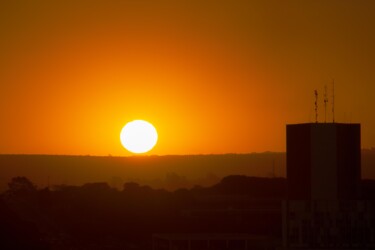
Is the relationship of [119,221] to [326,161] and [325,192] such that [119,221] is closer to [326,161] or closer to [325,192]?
[326,161]

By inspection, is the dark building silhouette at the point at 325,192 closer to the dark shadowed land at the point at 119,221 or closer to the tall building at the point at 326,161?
the tall building at the point at 326,161

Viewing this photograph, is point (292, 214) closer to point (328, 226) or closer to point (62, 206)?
point (328, 226)

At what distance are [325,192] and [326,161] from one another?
3.12 metres

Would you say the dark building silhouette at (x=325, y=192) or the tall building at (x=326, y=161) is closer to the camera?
the dark building silhouette at (x=325, y=192)

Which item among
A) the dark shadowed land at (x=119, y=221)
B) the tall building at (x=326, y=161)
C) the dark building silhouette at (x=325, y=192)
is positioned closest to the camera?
the dark building silhouette at (x=325, y=192)

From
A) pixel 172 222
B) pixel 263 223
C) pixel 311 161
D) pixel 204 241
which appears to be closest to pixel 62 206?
pixel 172 222

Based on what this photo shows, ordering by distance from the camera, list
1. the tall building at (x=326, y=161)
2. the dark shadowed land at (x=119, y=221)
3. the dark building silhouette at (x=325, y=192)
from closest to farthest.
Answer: the dark building silhouette at (x=325, y=192)
the tall building at (x=326, y=161)
the dark shadowed land at (x=119, y=221)

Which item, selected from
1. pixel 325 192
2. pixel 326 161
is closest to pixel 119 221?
pixel 326 161

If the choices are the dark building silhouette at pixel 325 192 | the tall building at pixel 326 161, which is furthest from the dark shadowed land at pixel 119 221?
the dark building silhouette at pixel 325 192

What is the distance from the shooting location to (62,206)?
19750 cm

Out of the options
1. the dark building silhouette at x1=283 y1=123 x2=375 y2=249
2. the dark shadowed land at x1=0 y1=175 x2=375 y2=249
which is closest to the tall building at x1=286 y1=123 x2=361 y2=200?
the dark building silhouette at x1=283 y1=123 x2=375 y2=249

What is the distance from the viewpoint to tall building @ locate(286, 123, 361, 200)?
14062 cm

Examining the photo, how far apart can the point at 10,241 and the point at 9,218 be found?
667 inches

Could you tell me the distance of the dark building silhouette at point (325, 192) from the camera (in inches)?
5394
